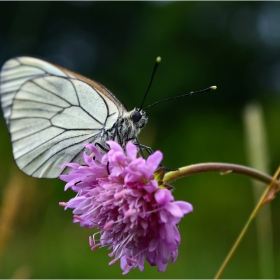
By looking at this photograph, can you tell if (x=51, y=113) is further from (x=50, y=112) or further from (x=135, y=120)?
(x=135, y=120)

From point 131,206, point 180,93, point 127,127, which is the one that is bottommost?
point 131,206

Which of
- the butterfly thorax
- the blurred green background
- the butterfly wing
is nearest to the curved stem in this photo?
the butterfly thorax

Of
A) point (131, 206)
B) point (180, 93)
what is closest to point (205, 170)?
point (131, 206)

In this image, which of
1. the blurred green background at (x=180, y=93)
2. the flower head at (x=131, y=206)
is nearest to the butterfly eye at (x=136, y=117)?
the flower head at (x=131, y=206)

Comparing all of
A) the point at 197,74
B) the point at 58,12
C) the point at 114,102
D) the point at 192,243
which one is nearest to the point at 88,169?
the point at 114,102

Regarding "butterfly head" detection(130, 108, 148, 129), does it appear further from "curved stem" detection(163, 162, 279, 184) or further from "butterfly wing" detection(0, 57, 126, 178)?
"curved stem" detection(163, 162, 279, 184)

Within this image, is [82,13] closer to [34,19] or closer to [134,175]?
[34,19]

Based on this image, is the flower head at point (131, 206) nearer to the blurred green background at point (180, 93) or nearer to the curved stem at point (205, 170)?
the curved stem at point (205, 170)
